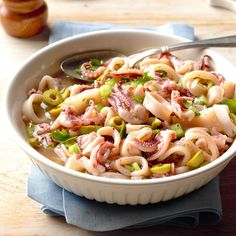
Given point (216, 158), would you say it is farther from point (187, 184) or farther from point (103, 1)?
point (103, 1)

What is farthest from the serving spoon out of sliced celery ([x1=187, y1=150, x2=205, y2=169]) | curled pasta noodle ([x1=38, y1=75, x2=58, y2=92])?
sliced celery ([x1=187, y1=150, x2=205, y2=169])

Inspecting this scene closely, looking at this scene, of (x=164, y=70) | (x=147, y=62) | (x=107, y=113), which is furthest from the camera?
(x=147, y=62)

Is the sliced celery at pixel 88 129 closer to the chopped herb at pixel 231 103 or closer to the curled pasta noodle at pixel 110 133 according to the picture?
the curled pasta noodle at pixel 110 133

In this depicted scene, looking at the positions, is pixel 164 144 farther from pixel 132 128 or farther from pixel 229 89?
pixel 229 89

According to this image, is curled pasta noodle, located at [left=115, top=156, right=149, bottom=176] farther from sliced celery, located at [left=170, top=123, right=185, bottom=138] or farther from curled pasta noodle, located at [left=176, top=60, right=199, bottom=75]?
curled pasta noodle, located at [left=176, top=60, right=199, bottom=75]

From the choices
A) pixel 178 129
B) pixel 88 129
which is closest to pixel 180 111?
pixel 178 129
